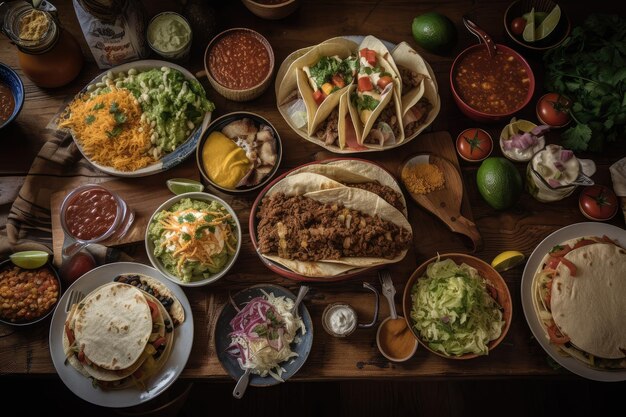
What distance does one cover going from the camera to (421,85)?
10.3 feet

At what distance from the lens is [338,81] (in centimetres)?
314

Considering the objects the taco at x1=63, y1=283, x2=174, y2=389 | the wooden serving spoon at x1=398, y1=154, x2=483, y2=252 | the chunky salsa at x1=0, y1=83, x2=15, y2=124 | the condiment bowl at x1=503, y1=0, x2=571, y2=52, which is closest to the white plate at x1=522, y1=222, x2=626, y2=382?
the wooden serving spoon at x1=398, y1=154, x2=483, y2=252

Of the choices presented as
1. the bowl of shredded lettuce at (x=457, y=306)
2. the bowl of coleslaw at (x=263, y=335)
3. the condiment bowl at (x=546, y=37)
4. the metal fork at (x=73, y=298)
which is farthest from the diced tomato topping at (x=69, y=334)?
the condiment bowl at (x=546, y=37)

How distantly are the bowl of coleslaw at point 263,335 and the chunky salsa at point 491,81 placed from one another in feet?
5.99

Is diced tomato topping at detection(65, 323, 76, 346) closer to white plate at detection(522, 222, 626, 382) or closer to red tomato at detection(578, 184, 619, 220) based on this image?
white plate at detection(522, 222, 626, 382)

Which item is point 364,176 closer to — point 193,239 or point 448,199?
point 448,199

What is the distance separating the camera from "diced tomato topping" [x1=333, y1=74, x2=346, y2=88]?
10.3ft

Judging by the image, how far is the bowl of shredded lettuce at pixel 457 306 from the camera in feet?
9.05

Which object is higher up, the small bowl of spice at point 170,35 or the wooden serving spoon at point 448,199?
the small bowl of spice at point 170,35

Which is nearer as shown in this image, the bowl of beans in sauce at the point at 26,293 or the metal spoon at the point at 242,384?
the metal spoon at the point at 242,384

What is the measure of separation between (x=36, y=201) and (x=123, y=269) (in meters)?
0.80

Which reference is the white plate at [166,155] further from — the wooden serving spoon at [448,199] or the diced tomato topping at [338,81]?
the wooden serving spoon at [448,199]

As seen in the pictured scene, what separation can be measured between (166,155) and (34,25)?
3.63 feet

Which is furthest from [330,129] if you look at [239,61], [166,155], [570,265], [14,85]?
[14,85]
